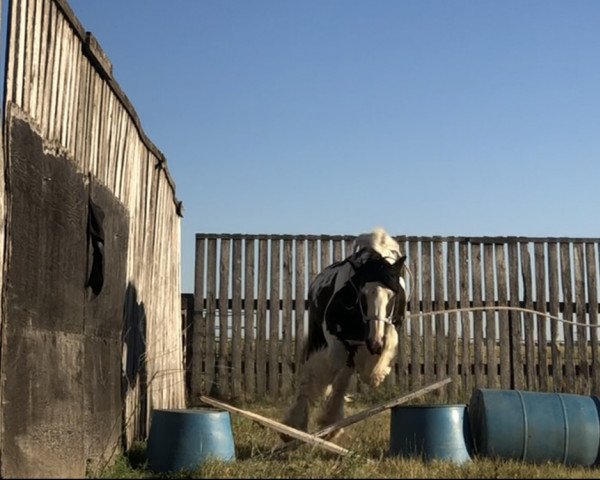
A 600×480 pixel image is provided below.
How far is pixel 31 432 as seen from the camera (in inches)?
211

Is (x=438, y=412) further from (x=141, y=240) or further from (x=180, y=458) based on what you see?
(x=141, y=240)

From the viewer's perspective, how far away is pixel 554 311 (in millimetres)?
13414

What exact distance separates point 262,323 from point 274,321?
0.63 feet

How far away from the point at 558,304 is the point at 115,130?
8.23m

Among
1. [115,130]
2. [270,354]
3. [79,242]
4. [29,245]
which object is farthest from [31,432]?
[270,354]

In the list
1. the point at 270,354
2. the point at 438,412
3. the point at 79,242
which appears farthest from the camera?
the point at 270,354

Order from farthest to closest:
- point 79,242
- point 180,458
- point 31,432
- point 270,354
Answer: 1. point 270,354
2. point 180,458
3. point 79,242
4. point 31,432

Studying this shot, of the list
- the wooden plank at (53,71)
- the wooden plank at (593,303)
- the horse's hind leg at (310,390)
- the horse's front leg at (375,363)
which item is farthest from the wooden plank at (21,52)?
the wooden plank at (593,303)

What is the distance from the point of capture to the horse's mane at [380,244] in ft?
30.7

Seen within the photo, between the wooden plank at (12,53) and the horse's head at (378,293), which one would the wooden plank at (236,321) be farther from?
the wooden plank at (12,53)

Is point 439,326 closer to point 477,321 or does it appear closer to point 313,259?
point 477,321

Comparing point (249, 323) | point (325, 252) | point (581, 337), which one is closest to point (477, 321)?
point (581, 337)

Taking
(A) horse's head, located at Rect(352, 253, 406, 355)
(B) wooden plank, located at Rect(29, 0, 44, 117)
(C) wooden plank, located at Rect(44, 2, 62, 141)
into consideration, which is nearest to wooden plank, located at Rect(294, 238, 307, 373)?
(A) horse's head, located at Rect(352, 253, 406, 355)

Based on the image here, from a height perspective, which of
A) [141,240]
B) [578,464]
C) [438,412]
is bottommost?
[578,464]
